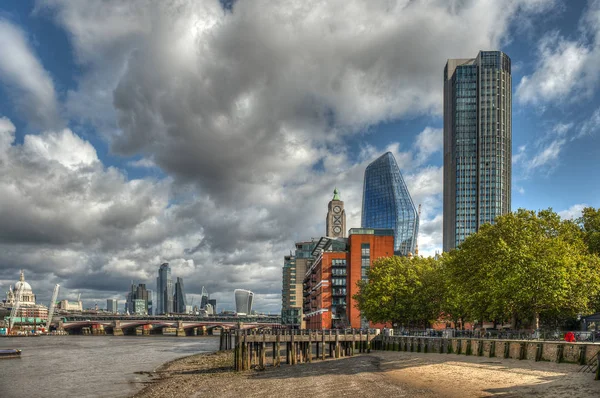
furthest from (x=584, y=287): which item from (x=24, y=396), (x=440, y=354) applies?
(x=24, y=396)

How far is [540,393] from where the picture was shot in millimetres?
32219

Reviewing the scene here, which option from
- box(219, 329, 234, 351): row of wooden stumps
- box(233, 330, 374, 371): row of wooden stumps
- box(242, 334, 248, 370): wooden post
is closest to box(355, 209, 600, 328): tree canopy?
box(233, 330, 374, 371): row of wooden stumps

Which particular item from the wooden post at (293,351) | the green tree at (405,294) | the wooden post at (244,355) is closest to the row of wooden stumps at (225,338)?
the green tree at (405,294)

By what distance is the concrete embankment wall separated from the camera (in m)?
40.8

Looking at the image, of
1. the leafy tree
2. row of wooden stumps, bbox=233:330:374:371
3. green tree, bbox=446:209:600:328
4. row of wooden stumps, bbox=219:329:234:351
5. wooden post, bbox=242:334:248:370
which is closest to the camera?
green tree, bbox=446:209:600:328

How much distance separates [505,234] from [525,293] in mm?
11881

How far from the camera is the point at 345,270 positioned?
146 metres

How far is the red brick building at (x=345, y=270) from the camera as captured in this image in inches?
5566

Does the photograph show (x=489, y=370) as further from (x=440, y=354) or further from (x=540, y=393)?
(x=440, y=354)

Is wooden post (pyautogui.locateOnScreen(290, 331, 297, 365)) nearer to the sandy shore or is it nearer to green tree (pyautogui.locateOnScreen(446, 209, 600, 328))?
the sandy shore

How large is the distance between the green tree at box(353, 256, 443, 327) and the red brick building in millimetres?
37573

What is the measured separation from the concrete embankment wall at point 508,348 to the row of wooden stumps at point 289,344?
23.7ft

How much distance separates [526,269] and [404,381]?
2489cm

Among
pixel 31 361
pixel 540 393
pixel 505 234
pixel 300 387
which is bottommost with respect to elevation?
pixel 31 361
